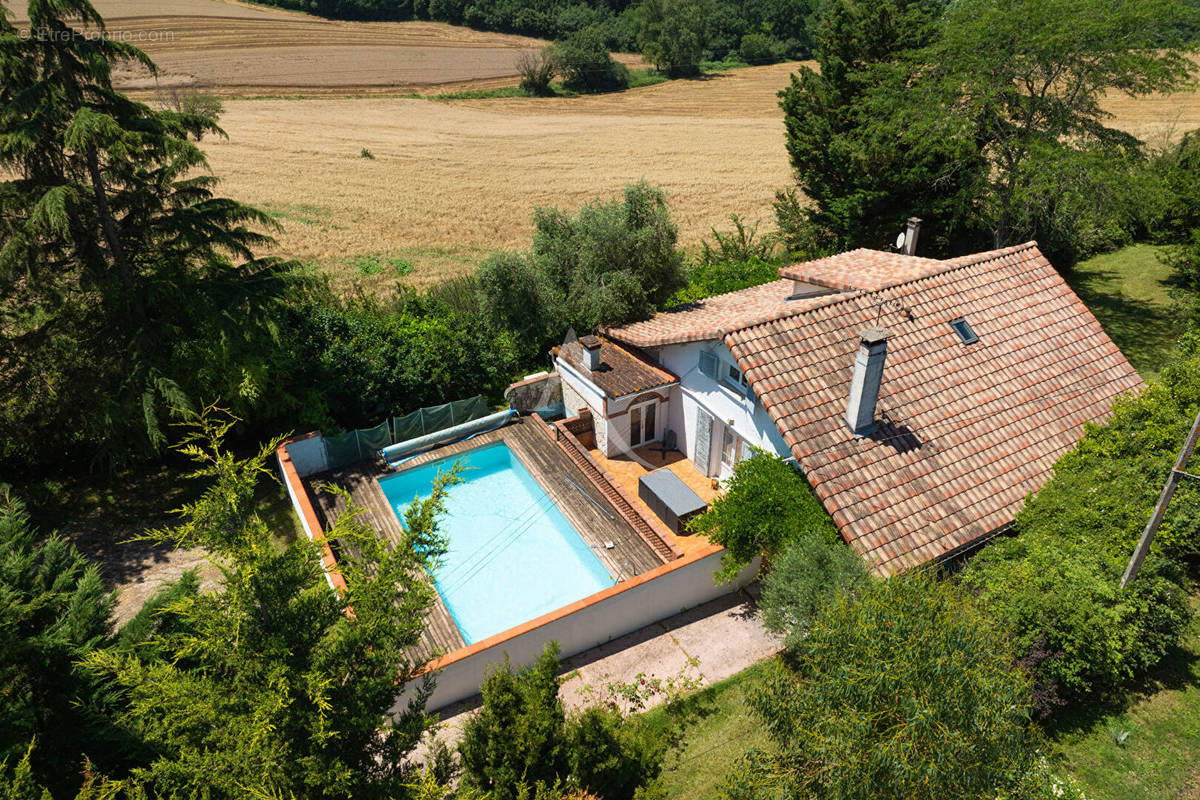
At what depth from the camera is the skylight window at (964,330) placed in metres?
17.7

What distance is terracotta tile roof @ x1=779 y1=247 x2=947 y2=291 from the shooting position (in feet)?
64.7

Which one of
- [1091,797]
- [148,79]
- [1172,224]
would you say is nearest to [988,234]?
[1172,224]

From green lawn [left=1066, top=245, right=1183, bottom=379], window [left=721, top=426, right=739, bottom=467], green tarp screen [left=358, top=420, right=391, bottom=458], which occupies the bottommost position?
green lawn [left=1066, top=245, right=1183, bottom=379]

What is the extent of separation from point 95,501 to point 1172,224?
41301 mm

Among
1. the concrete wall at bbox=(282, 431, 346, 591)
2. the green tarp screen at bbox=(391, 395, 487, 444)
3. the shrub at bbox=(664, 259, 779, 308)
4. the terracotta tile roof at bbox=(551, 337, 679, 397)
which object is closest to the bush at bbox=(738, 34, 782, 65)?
the shrub at bbox=(664, 259, 779, 308)

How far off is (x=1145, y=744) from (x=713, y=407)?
10.7 meters

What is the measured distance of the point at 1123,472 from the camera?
14039 millimetres

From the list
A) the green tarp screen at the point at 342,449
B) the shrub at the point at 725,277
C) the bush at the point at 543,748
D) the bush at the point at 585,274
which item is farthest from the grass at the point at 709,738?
the shrub at the point at 725,277

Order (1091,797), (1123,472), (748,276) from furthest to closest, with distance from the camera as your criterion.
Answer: (748,276)
(1123,472)
(1091,797)

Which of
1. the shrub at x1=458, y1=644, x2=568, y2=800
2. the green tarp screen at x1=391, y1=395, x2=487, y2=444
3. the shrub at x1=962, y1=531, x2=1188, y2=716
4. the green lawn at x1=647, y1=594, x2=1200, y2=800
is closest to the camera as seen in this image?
the shrub at x1=458, y1=644, x2=568, y2=800

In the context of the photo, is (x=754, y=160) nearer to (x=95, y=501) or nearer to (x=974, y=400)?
(x=974, y=400)

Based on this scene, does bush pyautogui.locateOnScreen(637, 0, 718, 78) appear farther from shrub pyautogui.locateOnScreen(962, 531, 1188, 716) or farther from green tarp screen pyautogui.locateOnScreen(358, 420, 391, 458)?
shrub pyautogui.locateOnScreen(962, 531, 1188, 716)

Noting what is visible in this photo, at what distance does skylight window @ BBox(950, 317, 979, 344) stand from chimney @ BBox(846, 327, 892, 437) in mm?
3712

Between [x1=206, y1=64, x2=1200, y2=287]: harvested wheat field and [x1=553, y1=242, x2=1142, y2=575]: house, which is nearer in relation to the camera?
[x1=553, y1=242, x2=1142, y2=575]: house
